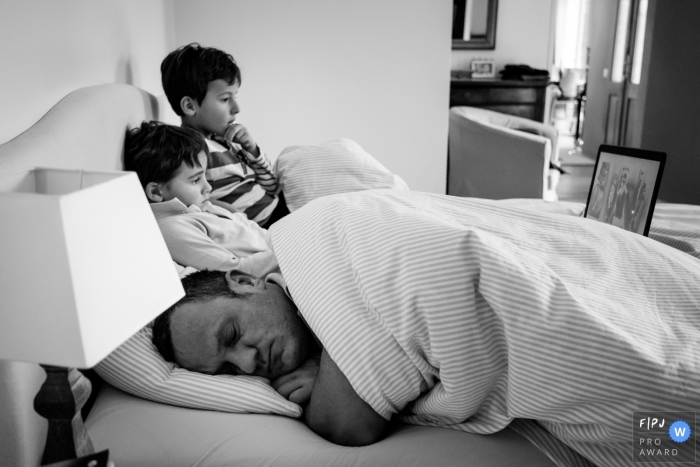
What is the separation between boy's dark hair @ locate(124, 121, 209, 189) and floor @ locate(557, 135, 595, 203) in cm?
342

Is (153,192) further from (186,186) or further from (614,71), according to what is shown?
(614,71)

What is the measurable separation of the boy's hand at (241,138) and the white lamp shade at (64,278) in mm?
1611

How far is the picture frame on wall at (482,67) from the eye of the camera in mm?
5273

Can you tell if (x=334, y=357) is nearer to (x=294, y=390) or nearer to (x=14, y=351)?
(x=294, y=390)

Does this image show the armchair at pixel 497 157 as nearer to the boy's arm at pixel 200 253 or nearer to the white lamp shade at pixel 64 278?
the boy's arm at pixel 200 253

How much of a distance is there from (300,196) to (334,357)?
1.34m

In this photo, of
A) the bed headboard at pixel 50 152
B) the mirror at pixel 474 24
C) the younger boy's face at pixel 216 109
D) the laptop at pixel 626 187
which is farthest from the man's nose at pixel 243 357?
the mirror at pixel 474 24

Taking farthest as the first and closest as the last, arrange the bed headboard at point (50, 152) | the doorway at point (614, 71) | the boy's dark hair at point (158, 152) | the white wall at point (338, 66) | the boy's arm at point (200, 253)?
the doorway at point (614, 71) < the white wall at point (338, 66) < the boy's dark hair at point (158, 152) < the boy's arm at point (200, 253) < the bed headboard at point (50, 152)

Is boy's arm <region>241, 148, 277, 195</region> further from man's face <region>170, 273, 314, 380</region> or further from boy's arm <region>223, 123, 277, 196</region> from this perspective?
man's face <region>170, 273, 314, 380</region>

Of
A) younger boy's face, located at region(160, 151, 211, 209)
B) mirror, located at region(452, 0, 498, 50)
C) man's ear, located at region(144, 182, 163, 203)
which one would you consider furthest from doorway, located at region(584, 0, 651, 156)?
man's ear, located at region(144, 182, 163, 203)

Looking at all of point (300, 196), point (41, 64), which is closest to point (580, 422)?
point (41, 64)

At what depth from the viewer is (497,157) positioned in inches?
142

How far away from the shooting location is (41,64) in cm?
121

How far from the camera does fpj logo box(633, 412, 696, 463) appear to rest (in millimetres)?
788
